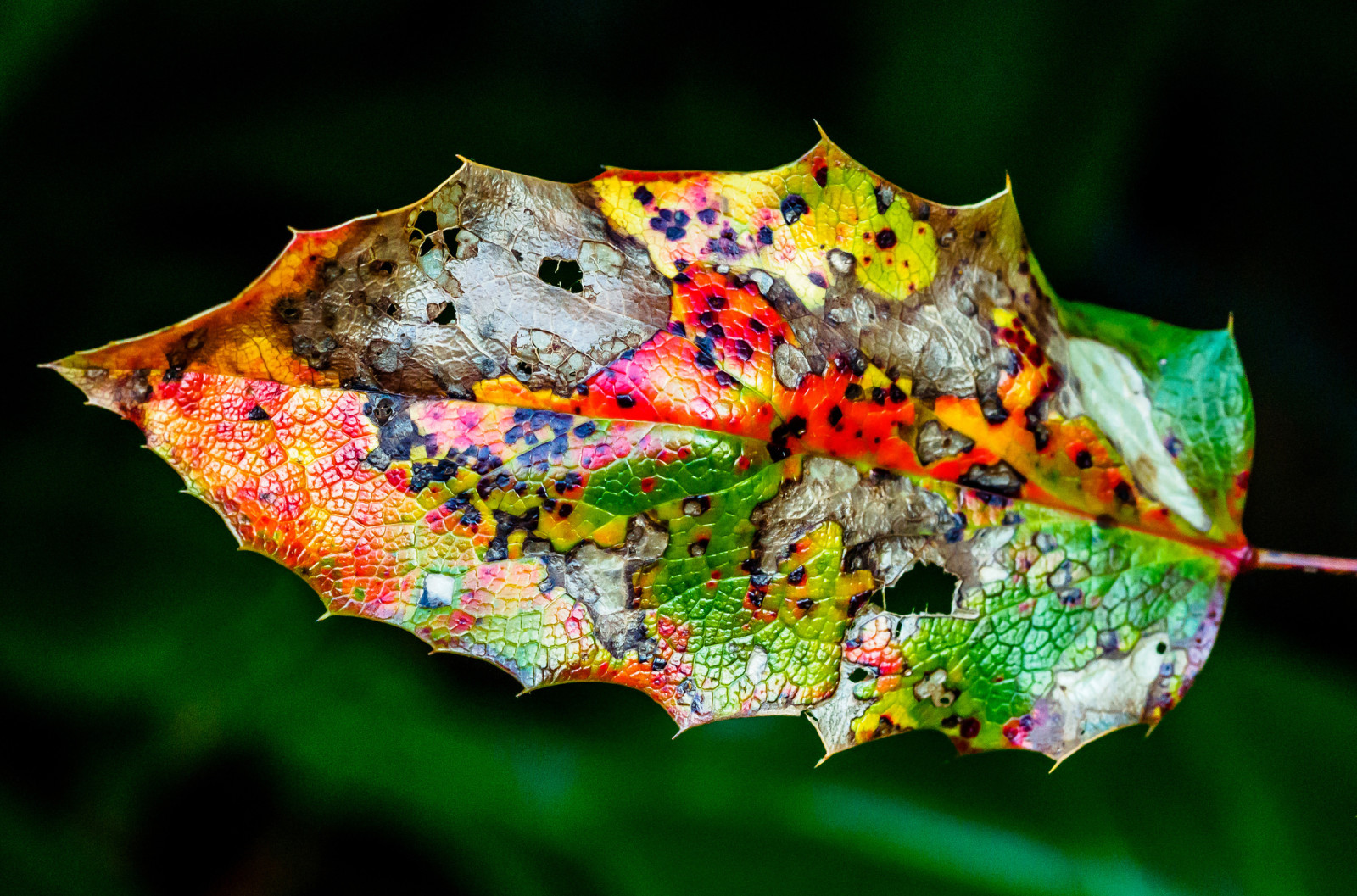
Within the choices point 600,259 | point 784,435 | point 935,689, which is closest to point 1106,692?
point 935,689

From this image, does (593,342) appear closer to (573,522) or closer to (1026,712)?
(573,522)

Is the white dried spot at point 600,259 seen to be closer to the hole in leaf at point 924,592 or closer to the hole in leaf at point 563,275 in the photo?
the hole in leaf at point 563,275

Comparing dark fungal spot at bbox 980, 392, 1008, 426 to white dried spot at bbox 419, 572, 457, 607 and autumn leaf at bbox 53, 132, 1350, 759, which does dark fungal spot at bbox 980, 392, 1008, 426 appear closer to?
autumn leaf at bbox 53, 132, 1350, 759

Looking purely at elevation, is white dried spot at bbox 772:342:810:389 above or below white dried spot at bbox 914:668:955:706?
above

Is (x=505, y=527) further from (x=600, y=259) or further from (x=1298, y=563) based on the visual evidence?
(x=1298, y=563)

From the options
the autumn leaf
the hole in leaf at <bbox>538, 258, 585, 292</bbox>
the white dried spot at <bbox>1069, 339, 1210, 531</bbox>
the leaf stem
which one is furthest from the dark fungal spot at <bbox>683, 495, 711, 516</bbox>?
the leaf stem

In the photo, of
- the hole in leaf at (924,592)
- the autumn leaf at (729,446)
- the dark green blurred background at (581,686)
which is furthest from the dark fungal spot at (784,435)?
the dark green blurred background at (581,686)
